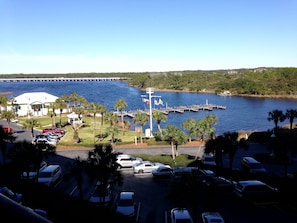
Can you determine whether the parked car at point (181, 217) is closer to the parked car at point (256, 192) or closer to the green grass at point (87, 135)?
the parked car at point (256, 192)

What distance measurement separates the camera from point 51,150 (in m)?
23.3

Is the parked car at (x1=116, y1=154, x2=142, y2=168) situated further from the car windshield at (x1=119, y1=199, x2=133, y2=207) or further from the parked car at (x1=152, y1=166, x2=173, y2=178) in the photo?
the car windshield at (x1=119, y1=199, x2=133, y2=207)

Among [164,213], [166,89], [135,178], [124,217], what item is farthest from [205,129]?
[166,89]

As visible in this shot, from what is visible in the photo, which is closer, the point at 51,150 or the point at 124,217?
the point at 124,217

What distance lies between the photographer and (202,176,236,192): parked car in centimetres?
2130

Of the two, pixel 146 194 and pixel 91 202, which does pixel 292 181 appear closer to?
pixel 146 194

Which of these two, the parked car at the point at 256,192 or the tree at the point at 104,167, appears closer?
the tree at the point at 104,167

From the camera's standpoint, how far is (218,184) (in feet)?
72.6

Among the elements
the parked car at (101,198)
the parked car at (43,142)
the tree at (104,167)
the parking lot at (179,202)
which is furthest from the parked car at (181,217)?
the parked car at (43,142)

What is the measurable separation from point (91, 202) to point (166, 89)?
137636 mm

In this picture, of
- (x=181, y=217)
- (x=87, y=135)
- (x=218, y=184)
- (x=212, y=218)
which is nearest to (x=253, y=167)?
(x=218, y=184)

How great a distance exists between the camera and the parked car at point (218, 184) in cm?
2130

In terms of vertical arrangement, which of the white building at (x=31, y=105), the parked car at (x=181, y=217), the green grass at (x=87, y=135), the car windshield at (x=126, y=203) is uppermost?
the white building at (x=31, y=105)

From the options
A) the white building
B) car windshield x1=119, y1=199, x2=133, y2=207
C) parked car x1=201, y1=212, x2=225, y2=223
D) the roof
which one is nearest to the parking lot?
parked car x1=201, y1=212, x2=225, y2=223
